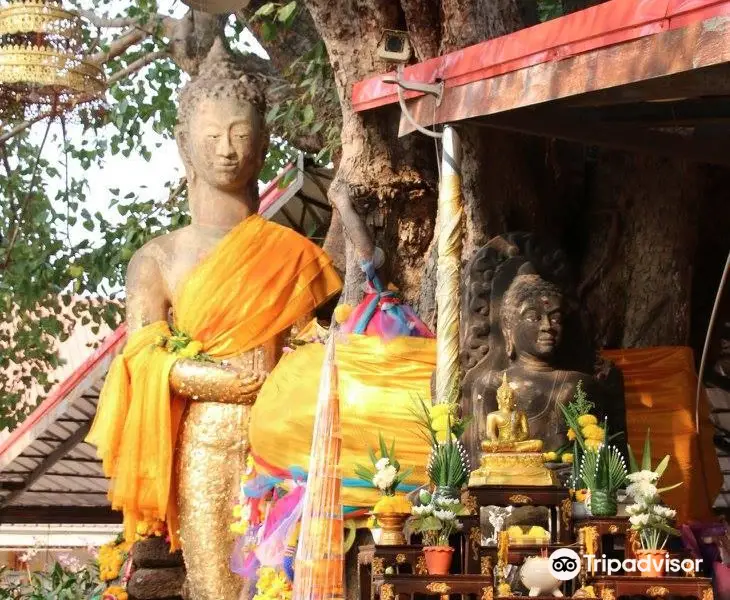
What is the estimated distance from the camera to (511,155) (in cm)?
852

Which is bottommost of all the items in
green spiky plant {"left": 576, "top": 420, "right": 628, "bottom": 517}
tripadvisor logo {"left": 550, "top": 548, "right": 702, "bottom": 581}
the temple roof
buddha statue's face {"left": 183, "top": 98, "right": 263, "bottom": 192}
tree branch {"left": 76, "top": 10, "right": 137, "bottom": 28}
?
tripadvisor logo {"left": 550, "top": 548, "right": 702, "bottom": 581}

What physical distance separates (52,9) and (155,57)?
150cm

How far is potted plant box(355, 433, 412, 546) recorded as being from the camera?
269 inches

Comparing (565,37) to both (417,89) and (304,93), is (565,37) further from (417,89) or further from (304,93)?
(304,93)

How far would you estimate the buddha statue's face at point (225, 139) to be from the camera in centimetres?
898

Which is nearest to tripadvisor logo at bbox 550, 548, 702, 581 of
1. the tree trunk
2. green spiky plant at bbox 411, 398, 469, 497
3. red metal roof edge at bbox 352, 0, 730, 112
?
green spiky plant at bbox 411, 398, 469, 497

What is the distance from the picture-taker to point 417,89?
290 inches

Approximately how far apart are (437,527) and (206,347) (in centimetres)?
248

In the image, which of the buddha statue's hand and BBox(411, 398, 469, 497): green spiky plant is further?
the buddha statue's hand

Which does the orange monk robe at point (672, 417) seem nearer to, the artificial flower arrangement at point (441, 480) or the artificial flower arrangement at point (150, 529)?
the artificial flower arrangement at point (441, 480)

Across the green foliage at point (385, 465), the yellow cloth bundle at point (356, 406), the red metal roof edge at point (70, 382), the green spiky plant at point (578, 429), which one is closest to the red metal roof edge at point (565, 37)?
the yellow cloth bundle at point (356, 406)

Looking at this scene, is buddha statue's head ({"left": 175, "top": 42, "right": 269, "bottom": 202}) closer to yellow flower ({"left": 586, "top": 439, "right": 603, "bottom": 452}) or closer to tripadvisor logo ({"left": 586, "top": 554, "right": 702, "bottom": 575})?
yellow flower ({"left": 586, "top": 439, "right": 603, "bottom": 452})

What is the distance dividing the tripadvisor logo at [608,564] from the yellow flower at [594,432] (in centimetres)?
65

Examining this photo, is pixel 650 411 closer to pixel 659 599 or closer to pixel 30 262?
pixel 659 599
